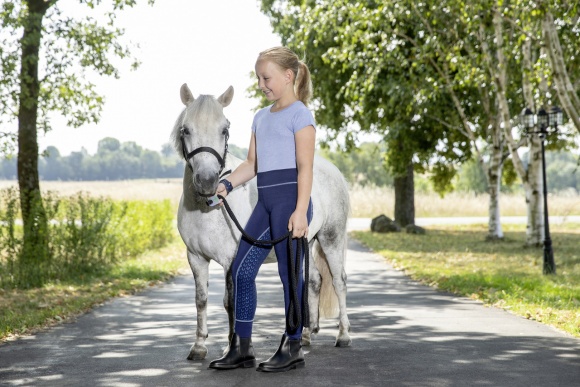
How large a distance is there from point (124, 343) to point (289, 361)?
2.26 metres

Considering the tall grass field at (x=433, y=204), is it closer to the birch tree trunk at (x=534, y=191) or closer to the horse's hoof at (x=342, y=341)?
the birch tree trunk at (x=534, y=191)

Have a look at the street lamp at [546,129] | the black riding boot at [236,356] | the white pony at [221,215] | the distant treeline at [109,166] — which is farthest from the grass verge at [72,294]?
the distant treeline at [109,166]

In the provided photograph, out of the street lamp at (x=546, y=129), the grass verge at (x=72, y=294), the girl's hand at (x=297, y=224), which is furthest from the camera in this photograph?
the street lamp at (x=546, y=129)

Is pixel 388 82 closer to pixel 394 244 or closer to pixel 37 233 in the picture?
pixel 394 244

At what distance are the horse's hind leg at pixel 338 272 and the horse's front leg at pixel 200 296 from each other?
1.23 m

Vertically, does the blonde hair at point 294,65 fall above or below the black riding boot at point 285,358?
above

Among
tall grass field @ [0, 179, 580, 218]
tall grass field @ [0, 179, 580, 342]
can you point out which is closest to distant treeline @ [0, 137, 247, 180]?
tall grass field @ [0, 179, 580, 218]

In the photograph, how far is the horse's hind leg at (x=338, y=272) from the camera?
23.4 feet

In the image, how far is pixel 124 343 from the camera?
297 inches

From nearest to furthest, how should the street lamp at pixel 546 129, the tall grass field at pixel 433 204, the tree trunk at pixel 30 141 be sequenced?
the tree trunk at pixel 30 141
the street lamp at pixel 546 129
the tall grass field at pixel 433 204

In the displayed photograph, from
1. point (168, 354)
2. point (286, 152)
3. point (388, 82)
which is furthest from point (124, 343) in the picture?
→ point (388, 82)

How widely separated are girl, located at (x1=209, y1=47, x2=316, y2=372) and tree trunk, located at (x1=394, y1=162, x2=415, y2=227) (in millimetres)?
27073

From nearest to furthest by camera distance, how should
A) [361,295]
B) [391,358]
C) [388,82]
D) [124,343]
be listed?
[391,358] < [124,343] < [361,295] < [388,82]

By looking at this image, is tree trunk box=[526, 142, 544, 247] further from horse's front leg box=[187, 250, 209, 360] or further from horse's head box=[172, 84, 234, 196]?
horse's head box=[172, 84, 234, 196]
